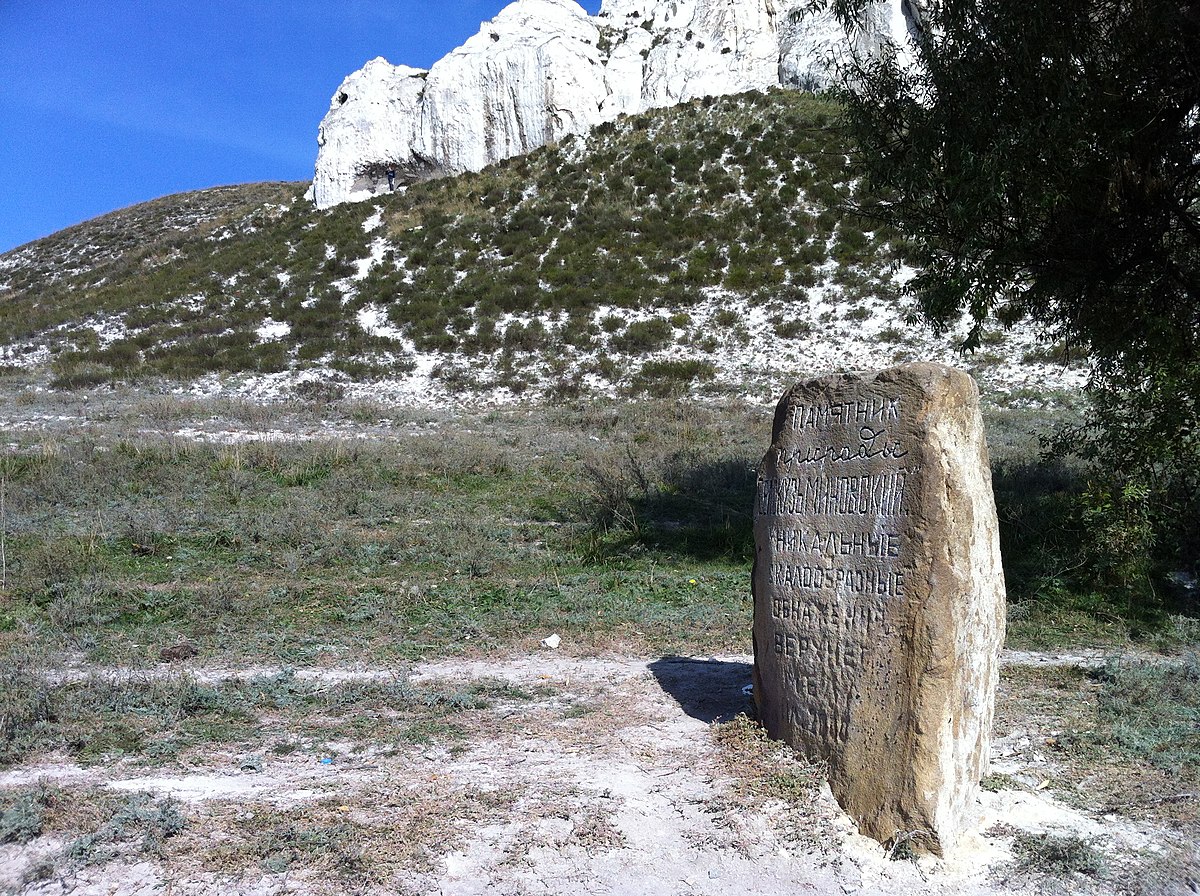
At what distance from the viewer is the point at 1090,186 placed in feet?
24.0

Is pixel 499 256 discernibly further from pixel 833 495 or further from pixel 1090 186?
pixel 833 495

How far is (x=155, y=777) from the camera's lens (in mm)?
4105

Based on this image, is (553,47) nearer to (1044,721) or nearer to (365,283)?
(365,283)

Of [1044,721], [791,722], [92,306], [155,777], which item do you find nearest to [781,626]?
[791,722]

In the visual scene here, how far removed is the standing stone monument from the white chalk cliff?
119 feet

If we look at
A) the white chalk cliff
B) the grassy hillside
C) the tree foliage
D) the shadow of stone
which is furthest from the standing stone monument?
the white chalk cliff

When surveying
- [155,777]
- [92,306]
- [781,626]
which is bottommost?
[155,777]

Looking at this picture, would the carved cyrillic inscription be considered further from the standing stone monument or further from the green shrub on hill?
the green shrub on hill

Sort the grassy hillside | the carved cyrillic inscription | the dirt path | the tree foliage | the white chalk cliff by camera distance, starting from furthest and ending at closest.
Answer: the white chalk cliff → the grassy hillside → the tree foliage → the carved cyrillic inscription → the dirt path

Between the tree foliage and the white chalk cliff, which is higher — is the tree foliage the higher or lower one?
the lower one

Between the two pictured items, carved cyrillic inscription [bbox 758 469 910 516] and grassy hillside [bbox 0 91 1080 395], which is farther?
grassy hillside [bbox 0 91 1080 395]

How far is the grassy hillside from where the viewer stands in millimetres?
23125

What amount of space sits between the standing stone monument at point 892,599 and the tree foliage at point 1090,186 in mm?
4079

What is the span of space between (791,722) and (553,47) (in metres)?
38.7
